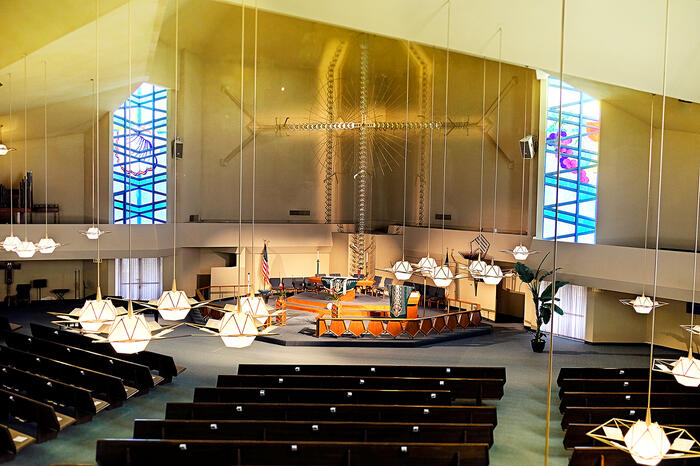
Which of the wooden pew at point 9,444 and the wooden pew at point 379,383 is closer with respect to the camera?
the wooden pew at point 9,444

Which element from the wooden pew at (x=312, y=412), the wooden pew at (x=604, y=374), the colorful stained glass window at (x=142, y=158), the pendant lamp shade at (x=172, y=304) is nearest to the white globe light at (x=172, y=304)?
the pendant lamp shade at (x=172, y=304)

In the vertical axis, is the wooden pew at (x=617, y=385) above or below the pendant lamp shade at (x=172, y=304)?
below

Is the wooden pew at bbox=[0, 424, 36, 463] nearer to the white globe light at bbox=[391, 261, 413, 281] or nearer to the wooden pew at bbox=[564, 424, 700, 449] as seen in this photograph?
the white globe light at bbox=[391, 261, 413, 281]

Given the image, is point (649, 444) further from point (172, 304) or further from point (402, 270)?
point (402, 270)

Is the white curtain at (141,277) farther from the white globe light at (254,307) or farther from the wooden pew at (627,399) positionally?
the wooden pew at (627,399)

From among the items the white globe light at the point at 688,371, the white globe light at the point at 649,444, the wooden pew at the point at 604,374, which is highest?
the white globe light at the point at 688,371

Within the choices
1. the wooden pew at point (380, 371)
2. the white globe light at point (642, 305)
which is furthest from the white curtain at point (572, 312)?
the wooden pew at point (380, 371)

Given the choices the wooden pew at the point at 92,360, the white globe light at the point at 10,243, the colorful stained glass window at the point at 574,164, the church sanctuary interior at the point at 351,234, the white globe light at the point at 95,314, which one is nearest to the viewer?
the white globe light at the point at 95,314

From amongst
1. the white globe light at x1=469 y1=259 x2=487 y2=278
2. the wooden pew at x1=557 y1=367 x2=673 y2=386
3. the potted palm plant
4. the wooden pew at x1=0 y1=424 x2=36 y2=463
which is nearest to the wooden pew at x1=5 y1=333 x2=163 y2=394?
the wooden pew at x1=0 y1=424 x2=36 y2=463

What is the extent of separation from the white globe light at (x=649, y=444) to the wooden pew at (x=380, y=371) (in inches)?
262

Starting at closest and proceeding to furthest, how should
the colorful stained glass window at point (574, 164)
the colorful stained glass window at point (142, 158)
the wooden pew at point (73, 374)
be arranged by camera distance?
the wooden pew at point (73, 374), the colorful stained glass window at point (574, 164), the colorful stained glass window at point (142, 158)

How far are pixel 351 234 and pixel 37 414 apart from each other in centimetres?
1469

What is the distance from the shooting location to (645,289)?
1562cm

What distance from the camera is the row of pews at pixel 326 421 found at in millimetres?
8234
